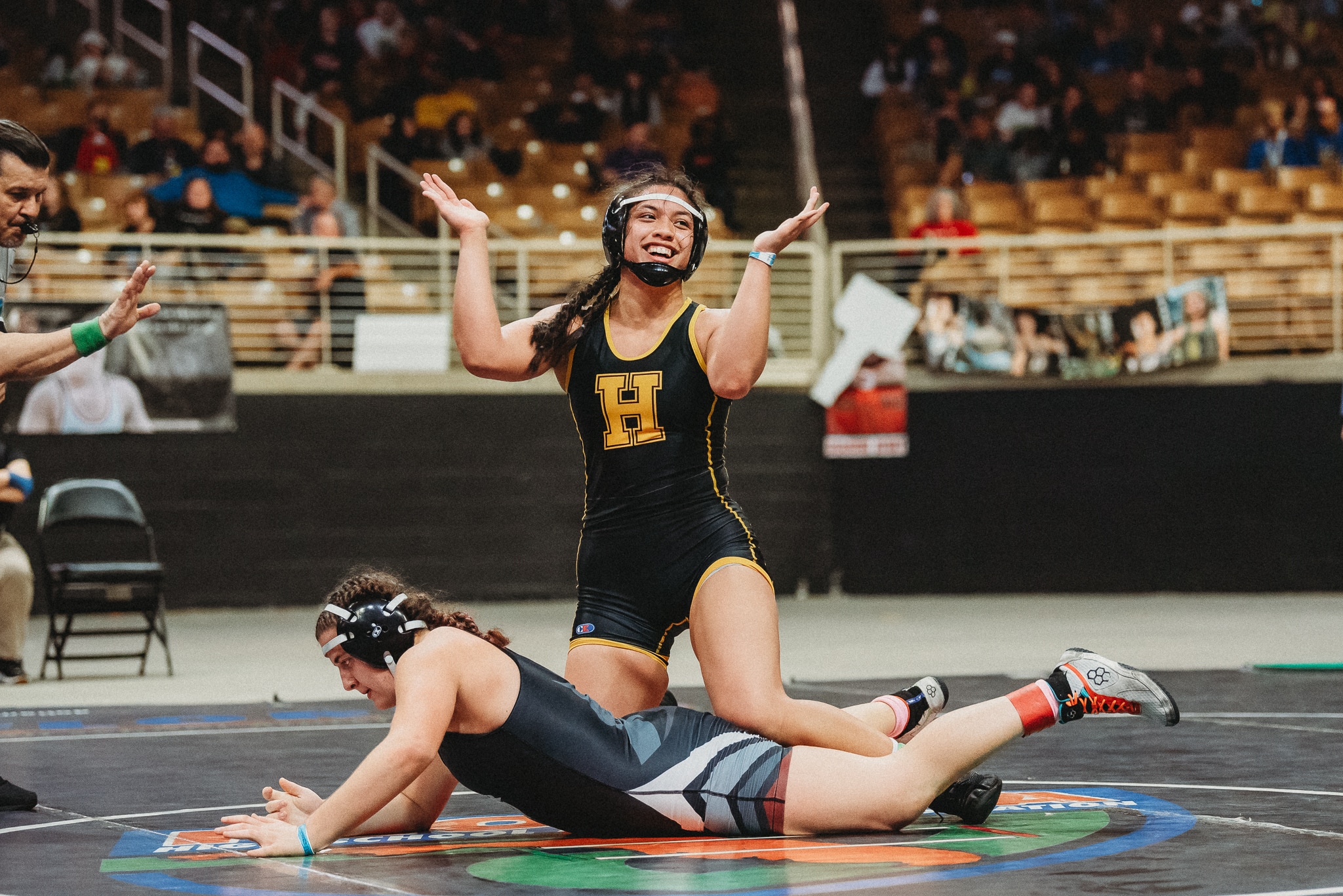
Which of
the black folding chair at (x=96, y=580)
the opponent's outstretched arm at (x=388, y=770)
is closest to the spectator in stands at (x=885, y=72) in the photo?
the black folding chair at (x=96, y=580)

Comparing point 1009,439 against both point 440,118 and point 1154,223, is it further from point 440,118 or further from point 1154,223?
point 440,118

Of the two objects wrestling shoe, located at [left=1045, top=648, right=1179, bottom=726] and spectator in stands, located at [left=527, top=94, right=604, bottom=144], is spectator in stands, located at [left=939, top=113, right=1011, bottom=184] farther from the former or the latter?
wrestling shoe, located at [left=1045, top=648, right=1179, bottom=726]

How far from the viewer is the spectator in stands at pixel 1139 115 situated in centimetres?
1648

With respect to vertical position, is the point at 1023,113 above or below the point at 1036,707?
above

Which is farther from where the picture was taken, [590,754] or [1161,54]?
[1161,54]

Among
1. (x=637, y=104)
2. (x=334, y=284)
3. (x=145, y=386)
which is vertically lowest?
(x=145, y=386)

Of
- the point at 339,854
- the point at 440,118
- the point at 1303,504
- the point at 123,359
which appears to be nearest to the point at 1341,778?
the point at 339,854

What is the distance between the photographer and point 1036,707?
455 centimetres

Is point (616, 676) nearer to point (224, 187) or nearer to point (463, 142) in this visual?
point (224, 187)

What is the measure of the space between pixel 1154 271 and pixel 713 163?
4.23 m

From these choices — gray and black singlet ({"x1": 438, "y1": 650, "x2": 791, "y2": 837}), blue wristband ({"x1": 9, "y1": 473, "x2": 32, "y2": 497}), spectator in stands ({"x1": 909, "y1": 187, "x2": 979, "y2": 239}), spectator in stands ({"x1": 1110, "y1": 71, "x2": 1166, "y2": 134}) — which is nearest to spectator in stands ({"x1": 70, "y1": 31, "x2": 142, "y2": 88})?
spectator in stands ({"x1": 909, "y1": 187, "x2": 979, "y2": 239})

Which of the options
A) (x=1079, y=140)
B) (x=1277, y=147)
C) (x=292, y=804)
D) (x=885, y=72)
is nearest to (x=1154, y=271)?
(x=1277, y=147)

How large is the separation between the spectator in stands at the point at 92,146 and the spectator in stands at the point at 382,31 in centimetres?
337

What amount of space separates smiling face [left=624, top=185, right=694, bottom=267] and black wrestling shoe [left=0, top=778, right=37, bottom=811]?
2409mm
